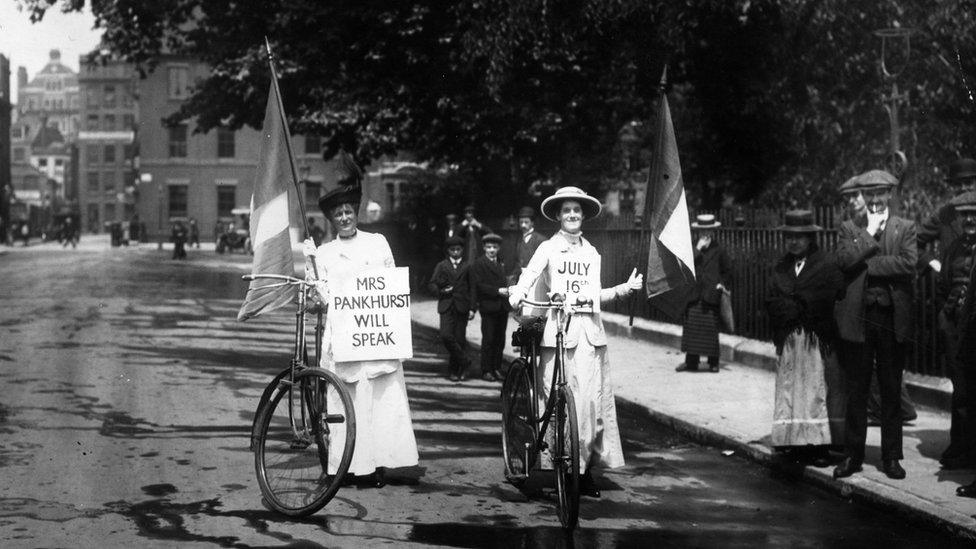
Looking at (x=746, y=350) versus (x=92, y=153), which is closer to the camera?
(x=746, y=350)

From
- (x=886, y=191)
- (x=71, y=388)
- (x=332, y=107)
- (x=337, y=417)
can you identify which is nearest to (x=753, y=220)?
(x=886, y=191)

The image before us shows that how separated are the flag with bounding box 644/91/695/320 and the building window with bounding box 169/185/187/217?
68030 millimetres

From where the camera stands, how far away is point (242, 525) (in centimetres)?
638

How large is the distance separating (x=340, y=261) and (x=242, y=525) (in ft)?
5.86

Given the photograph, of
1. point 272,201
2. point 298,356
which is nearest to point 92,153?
point 272,201

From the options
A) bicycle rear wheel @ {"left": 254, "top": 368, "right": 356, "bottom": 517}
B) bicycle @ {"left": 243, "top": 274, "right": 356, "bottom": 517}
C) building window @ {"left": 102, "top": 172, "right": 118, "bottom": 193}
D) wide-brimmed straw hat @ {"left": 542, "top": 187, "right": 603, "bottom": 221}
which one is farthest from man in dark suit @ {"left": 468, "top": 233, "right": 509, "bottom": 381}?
building window @ {"left": 102, "top": 172, "right": 118, "bottom": 193}

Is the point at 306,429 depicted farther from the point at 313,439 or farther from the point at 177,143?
the point at 177,143

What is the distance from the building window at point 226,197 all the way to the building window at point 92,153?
1666 inches

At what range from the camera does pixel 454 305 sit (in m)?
13.2

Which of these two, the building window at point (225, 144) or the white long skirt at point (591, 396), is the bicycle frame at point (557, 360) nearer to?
the white long skirt at point (591, 396)

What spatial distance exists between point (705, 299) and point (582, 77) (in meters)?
11.2

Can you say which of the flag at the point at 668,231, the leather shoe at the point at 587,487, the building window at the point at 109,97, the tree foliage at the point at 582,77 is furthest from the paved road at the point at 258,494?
the building window at the point at 109,97

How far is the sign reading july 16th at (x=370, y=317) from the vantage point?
23.8ft

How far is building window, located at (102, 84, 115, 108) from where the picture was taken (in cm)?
11525
